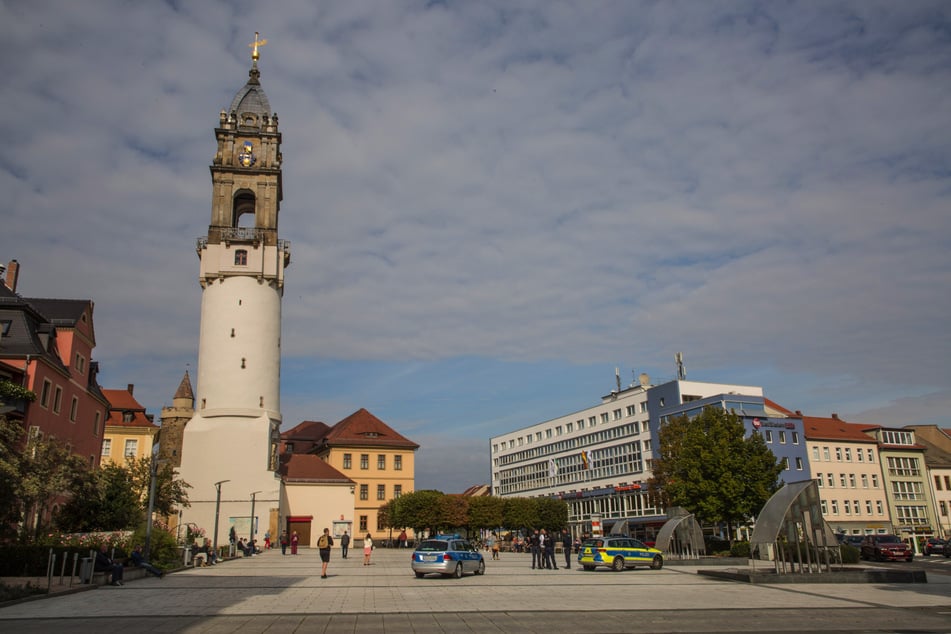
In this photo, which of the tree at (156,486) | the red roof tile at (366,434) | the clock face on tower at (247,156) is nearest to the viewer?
the tree at (156,486)

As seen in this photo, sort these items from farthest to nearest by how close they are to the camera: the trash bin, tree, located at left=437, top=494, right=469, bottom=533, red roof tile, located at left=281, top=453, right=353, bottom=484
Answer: tree, located at left=437, top=494, right=469, bottom=533
red roof tile, located at left=281, top=453, right=353, bottom=484
the trash bin

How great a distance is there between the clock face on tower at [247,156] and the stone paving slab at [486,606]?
42291mm

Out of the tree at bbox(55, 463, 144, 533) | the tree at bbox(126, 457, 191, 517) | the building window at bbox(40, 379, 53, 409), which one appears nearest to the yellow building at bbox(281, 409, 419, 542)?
the tree at bbox(126, 457, 191, 517)

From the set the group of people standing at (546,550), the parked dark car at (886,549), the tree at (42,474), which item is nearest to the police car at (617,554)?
the group of people standing at (546,550)

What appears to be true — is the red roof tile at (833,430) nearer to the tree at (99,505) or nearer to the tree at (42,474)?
the tree at (99,505)

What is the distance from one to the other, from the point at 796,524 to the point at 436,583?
494 inches

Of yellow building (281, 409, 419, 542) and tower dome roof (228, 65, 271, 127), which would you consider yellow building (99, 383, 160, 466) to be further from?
tower dome roof (228, 65, 271, 127)

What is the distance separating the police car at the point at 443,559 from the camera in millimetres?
26438

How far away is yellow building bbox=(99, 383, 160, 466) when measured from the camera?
2773 inches

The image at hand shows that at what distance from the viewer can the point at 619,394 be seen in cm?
9638

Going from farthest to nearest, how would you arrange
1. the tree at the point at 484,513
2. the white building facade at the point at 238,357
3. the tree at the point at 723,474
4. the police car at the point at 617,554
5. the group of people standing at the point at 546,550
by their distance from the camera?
the tree at the point at 484,513 < the white building facade at the point at 238,357 < the tree at the point at 723,474 < the group of people standing at the point at 546,550 < the police car at the point at 617,554

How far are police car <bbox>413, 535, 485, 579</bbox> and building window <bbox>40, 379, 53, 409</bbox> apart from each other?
2058cm

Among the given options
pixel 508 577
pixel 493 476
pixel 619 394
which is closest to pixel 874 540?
pixel 508 577

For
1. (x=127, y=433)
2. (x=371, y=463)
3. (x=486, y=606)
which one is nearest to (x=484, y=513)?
(x=371, y=463)
